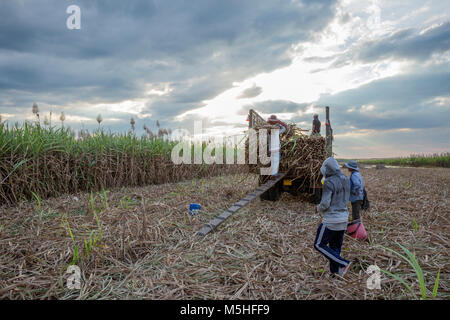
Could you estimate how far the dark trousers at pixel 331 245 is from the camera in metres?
2.76

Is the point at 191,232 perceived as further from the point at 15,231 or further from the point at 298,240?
the point at 15,231

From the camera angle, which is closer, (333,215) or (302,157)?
(333,215)

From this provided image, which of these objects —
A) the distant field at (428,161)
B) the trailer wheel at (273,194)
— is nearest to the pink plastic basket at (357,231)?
the trailer wheel at (273,194)

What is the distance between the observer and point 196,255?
318 centimetres

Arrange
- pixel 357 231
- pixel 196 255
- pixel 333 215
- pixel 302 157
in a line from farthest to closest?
pixel 302 157 → pixel 357 231 → pixel 196 255 → pixel 333 215

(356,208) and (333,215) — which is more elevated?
(333,215)

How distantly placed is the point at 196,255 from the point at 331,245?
165 cm

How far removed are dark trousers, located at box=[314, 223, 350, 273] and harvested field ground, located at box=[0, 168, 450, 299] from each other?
0.16 meters

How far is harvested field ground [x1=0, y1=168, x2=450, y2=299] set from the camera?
2.48 metres

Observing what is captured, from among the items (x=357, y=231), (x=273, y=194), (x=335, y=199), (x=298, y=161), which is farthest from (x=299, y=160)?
(x=335, y=199)

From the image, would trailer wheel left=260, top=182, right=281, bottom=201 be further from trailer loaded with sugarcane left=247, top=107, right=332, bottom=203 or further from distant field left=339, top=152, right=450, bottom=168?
distant field left=339, top=152, right=450, bottom=168

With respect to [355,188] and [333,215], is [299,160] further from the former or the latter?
[333,215]

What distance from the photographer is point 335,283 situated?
260 centimetres

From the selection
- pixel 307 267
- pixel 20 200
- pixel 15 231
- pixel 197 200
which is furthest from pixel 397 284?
pixel 20 200
